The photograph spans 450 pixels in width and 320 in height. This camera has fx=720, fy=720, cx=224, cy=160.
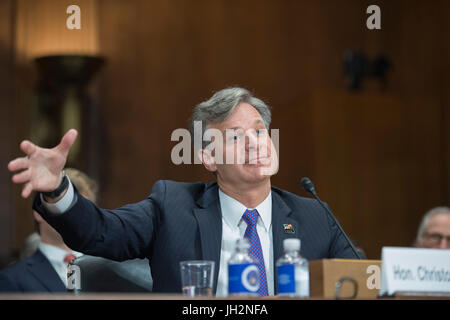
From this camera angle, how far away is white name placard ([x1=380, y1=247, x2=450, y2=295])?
5.68 feet

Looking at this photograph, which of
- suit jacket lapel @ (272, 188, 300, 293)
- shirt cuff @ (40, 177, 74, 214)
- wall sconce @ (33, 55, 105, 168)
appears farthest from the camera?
wall sconce @ (33, 55, 105, 168)

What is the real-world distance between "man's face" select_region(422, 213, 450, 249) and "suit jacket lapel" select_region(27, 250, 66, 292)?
79.4 inches

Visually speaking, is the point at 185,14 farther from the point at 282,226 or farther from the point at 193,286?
the point at 193,286

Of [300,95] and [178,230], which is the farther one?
[300,95]

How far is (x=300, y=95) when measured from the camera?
233 inches

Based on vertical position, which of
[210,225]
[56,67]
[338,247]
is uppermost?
[56,67]

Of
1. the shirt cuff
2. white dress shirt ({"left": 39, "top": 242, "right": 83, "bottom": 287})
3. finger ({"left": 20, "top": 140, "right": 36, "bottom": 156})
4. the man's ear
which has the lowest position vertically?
white dress shirt ({"left": 39, "top": 242, "right": 83, "bottom": 287})

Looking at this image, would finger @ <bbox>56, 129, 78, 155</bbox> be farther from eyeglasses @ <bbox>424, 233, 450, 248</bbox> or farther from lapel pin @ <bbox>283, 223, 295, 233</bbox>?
eyeglasses @ <bbox>424, 233, 450, 248</bbox>

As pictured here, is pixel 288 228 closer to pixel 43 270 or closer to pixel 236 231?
pixel 236 231

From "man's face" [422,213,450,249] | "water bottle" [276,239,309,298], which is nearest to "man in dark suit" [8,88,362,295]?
"water bottle" [276,239,309,298]

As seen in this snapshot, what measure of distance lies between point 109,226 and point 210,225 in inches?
13.3

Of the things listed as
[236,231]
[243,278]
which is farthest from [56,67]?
[243,278]

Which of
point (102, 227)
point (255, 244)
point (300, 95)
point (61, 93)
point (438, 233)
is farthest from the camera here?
point (300, 95)

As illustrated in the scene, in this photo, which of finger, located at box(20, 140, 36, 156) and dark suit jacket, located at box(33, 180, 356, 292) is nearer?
finger, located at box(20, 140, 36, 156)
